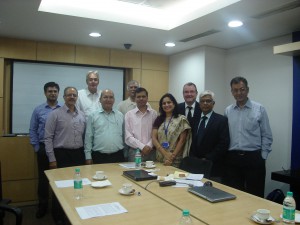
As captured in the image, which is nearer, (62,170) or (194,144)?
(62,170)

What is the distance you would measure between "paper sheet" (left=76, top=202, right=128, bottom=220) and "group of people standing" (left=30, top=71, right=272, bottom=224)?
1.45 meters

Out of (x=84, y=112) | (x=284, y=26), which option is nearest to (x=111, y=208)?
(x=84, y=112)

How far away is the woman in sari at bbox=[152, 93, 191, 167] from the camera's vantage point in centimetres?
330

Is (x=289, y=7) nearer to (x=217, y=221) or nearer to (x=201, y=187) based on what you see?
(x=201, y=187)

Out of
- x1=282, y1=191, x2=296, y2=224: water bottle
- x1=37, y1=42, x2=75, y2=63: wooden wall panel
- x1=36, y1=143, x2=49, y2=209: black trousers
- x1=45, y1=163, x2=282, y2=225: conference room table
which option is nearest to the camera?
x1=282, y1=191, x2=296, y2=224: water bottle

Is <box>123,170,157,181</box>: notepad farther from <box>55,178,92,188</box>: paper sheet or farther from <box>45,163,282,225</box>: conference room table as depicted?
<box>55,178,92,188</box>: paper sheet

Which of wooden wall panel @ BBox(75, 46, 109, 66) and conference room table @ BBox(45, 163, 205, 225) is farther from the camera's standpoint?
wooden wall panel @ BBox(75, 46, 109, 66)

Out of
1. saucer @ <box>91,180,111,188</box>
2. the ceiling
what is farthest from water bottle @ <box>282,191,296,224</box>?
the ceiling

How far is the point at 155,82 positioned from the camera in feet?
18.2

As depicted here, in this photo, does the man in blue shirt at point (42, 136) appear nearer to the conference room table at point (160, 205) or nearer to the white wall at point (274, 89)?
the conference room table at point (160, 205)

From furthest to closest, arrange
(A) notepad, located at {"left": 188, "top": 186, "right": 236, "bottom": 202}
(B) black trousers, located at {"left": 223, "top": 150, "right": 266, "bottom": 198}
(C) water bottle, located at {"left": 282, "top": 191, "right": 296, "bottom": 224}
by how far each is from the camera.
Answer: (B) black trousers, located at {"left": 223, "top": 150, "right": 266, "bottom": 198} < (A) notepad, located at {"left": 188, "top": 186, "right": 236, "bottom": 202} < (C) water bottle, located at {"left": 282, "top": 191, "right": 296, "bottom": 224}

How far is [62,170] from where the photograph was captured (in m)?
2.96

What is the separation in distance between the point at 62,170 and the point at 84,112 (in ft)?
4.12

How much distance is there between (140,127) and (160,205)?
1691 millimetres
